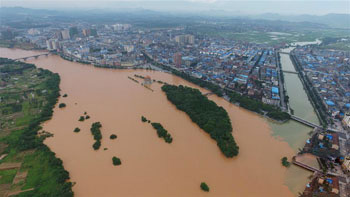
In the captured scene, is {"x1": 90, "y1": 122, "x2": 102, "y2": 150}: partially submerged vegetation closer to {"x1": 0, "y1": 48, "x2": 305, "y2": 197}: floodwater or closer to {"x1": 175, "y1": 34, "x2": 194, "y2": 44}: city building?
{"x1": 0, "y1": 48, "x2": 305, "y2": 197}: floodwater

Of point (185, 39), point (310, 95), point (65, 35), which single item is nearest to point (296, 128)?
point (310, 95)

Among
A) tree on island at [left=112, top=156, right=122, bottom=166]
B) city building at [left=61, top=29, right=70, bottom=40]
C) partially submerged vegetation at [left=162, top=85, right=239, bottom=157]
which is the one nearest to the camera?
tree on island at [left=112, top=156, right=122, bottom=166]

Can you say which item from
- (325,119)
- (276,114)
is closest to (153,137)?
(276,114)

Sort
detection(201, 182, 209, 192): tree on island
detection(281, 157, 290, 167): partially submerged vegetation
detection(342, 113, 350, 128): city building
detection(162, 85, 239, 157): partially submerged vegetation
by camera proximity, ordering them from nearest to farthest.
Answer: detection(201, 182, 209, 192): tree on island, detection(281, 157, 290, 167): partially submerged vegetation, detection(162, 85, 239, 157): partially submerged vegetation, detection(342, 113, 350, 128): city building

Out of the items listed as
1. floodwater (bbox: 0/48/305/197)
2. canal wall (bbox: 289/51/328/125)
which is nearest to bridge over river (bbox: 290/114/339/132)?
canal wall (bbox: 289/51/328/125)

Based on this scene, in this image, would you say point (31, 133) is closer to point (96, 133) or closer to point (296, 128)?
point (96, 133)

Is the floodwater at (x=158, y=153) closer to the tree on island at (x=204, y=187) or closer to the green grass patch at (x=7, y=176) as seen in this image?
the tree on island at (x=204, y=187)

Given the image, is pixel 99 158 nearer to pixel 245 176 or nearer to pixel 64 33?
pixel 245 176
